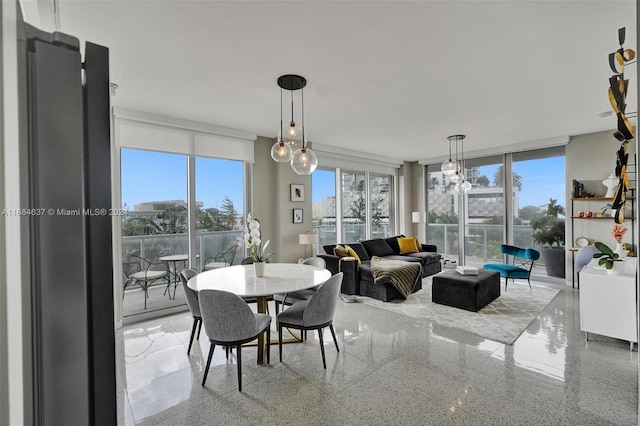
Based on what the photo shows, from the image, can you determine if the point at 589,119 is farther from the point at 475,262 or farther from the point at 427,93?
the point at 475,262

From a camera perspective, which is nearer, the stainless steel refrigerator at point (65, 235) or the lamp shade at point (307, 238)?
the stainless steel refrigerator at point (65, 235)

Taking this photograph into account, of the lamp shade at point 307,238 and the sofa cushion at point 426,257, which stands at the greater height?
the lamp shade at point 307,238

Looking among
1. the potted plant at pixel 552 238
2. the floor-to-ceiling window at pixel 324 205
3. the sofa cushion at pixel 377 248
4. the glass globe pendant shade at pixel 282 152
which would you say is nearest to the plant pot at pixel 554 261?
the potted plant at pixel 552 238

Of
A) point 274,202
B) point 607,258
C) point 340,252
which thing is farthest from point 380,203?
point 607,258

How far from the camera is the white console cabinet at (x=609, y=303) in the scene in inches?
112

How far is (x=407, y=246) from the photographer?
21.5ft

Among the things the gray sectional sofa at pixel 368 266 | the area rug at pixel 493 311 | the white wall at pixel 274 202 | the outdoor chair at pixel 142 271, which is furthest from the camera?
the white wall at pixel 274 202

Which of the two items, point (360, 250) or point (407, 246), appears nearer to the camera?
point (360, 250)

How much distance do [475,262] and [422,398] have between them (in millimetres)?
5245

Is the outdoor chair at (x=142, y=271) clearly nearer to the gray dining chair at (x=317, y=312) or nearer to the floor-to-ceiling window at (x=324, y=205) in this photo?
the gray dining chair at (x=317, y=312)

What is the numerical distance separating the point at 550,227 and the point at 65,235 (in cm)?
702

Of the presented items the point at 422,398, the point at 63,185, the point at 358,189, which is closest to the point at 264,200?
the point at 358,189

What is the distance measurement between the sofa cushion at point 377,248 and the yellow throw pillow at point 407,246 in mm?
283

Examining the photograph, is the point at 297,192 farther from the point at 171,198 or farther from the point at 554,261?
the point at 554,261
